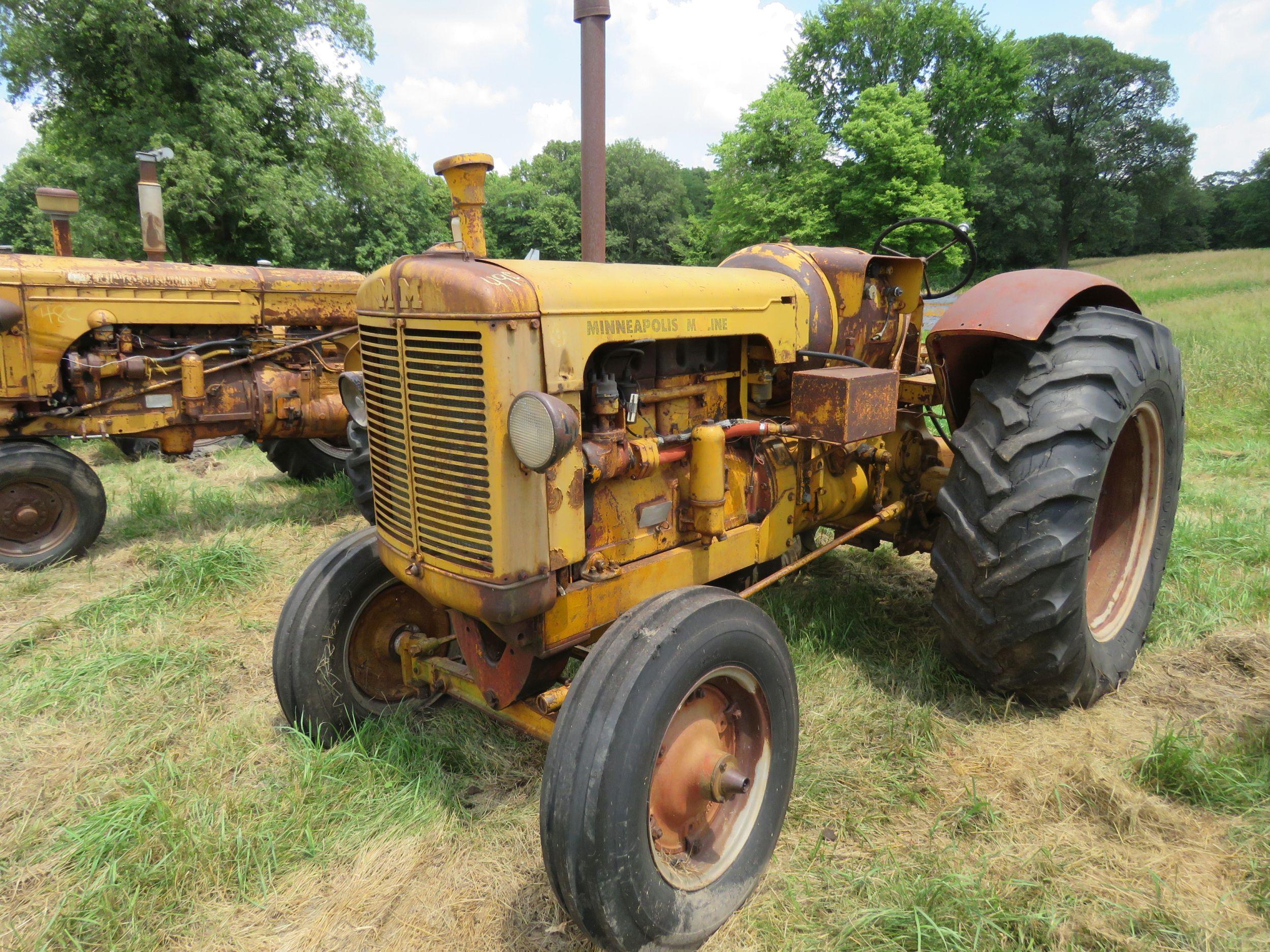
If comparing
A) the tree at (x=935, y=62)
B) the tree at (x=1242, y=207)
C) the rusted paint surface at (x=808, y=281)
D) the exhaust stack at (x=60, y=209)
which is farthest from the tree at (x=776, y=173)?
the tree at (x=1242, y=207)

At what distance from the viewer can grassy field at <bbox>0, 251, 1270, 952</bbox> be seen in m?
2.14

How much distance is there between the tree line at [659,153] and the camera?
665 inches

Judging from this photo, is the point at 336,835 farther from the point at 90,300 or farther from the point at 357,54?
the point at 357,54

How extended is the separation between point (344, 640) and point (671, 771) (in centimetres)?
139

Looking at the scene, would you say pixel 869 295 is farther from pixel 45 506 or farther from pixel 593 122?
pixel 45 506

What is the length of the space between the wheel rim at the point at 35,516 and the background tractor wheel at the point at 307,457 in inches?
73.0

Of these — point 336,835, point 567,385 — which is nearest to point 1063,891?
point 567,385

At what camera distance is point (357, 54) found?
66.1 ft

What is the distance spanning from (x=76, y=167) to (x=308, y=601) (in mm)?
18978

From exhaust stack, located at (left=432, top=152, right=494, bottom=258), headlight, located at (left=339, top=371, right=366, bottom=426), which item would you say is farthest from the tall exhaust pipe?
headlight, located at (left=339, top=371, right=366, bottom=426)

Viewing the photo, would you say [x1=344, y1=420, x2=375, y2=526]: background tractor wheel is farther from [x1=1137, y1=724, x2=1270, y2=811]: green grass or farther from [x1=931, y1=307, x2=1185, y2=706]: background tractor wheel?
[x1=1137, y1=724, x2=1270, y2=811]: green grass

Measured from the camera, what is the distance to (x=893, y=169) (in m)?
25.9

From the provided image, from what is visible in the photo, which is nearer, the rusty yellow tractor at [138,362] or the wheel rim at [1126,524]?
Result: the wheel rim at [1126,524]

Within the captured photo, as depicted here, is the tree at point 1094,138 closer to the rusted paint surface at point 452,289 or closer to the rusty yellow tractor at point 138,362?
the rusty yellow tractor at point 138,362
